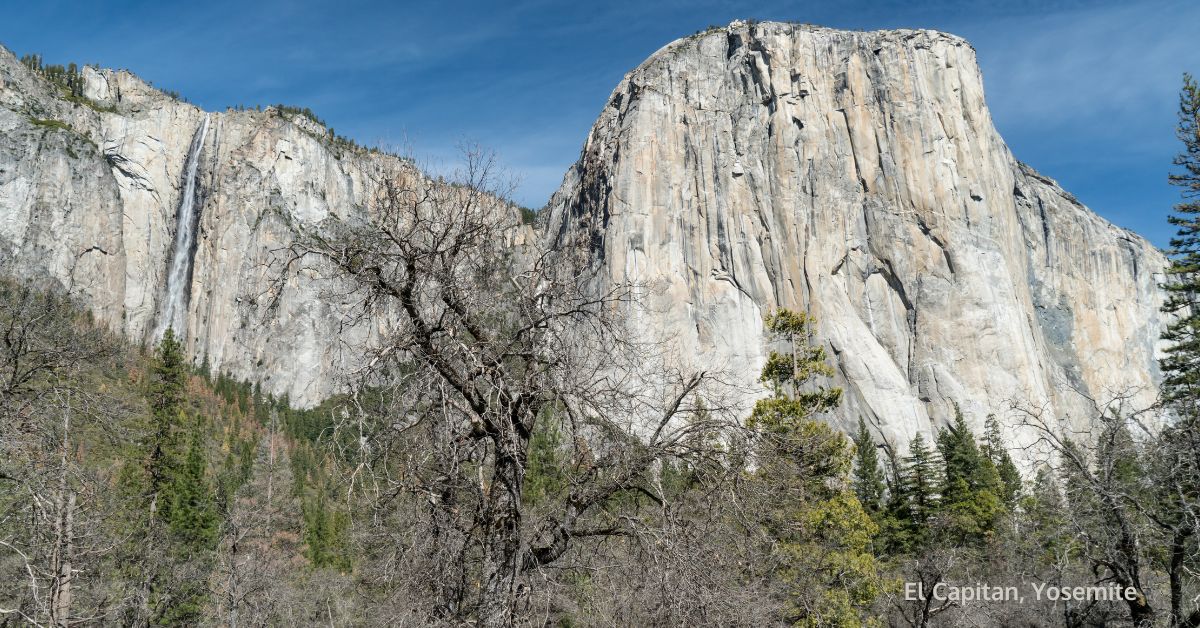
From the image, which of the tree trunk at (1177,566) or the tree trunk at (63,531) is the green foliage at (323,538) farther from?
the tree trunk at (1177,566)

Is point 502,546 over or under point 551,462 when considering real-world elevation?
under

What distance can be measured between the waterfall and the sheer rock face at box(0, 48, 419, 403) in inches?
42.7

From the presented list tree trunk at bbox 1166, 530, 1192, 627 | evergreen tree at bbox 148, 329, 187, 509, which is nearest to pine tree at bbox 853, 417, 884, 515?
evergreen tree at bbox 148, 329, 187, 509

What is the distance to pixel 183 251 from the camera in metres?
126

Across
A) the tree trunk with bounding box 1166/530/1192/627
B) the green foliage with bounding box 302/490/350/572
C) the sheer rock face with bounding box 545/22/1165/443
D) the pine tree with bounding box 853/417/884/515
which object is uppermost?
the sheer rock face with bounding box 545/22/1165/443

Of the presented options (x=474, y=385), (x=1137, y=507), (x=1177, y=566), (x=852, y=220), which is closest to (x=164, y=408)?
(x=474, y=385)

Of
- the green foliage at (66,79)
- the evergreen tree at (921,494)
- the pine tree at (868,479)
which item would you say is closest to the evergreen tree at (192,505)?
the pine tree at (868,479)

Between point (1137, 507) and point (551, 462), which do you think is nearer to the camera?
point (1137, 507)

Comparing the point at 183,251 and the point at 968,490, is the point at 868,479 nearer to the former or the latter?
the point at 968,490

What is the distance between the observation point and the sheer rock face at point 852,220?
73.6 m

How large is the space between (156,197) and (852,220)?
10332cm

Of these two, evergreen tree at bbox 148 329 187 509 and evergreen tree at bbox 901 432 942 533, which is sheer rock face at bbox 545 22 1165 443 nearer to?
evergreen tree at bbox 901 432 942 533

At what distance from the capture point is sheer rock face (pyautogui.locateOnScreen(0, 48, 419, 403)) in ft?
358

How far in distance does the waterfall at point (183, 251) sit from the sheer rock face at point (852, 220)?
225ft
